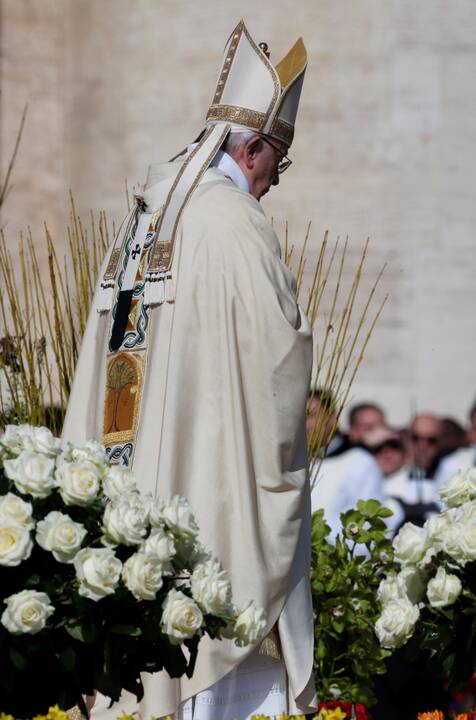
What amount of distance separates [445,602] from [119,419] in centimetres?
117

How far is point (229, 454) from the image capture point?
426cm

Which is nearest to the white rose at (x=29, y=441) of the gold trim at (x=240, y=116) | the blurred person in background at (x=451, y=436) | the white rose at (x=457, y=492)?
the white rose at (x=457, y=492)

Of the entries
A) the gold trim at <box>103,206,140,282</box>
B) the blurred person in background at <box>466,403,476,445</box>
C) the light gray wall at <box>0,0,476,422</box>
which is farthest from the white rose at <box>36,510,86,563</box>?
the light gray wall at <box>0,0,476,422</box>

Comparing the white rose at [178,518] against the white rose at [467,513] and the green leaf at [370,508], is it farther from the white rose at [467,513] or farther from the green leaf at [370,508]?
the green leaf at [370,508]

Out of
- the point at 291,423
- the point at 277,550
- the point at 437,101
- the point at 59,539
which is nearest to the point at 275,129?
the point at 291,423

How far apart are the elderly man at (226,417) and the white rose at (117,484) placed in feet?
2.80

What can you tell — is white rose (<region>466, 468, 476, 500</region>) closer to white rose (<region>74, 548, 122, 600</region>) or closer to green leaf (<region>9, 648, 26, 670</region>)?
white rose (<region>74, 548, 122, 600</region>)

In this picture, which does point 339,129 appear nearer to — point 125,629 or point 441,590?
point 441,590

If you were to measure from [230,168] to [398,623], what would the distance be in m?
1.51

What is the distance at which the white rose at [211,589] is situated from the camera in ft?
10.7

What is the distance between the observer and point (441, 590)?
3.80 metres

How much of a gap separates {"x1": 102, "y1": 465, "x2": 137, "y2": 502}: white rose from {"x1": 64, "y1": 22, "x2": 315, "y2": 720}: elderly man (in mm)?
853

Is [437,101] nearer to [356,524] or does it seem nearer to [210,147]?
[356,524]

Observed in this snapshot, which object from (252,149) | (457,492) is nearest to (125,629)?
(457,492)
